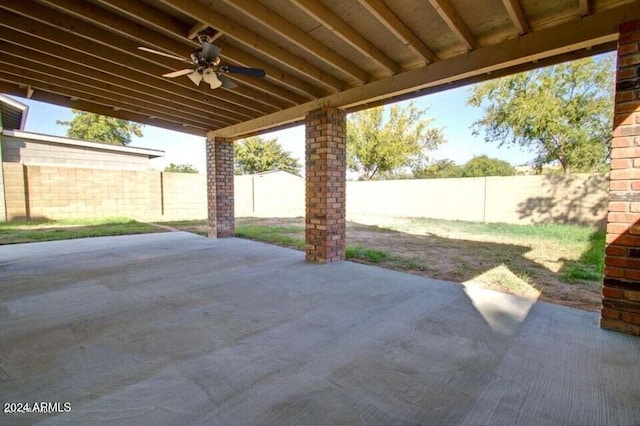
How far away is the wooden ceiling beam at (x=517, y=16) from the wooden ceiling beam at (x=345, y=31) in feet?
4.05

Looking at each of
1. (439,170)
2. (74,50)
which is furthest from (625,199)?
(439,170)

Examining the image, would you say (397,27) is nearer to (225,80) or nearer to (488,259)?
(225,80)

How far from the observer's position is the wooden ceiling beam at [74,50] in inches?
117

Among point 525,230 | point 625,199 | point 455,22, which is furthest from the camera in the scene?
point 525,230

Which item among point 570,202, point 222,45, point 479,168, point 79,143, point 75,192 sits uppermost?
point 479,168

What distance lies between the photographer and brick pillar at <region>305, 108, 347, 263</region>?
4.40 meters

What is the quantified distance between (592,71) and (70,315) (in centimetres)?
1513

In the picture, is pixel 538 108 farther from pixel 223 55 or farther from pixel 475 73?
pixel 223 55

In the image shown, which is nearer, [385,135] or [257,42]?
[257,42]

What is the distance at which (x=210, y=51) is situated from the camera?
9.77 ft

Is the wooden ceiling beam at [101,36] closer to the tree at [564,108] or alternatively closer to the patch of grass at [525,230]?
the patch of grass at [525,230]

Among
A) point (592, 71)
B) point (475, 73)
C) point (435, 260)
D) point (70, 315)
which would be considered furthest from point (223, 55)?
point (592, 71)

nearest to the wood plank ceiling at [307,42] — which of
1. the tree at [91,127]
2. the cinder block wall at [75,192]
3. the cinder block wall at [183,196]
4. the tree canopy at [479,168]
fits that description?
the cinder block wall at [75,192]

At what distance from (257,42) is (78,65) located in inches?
98.2
